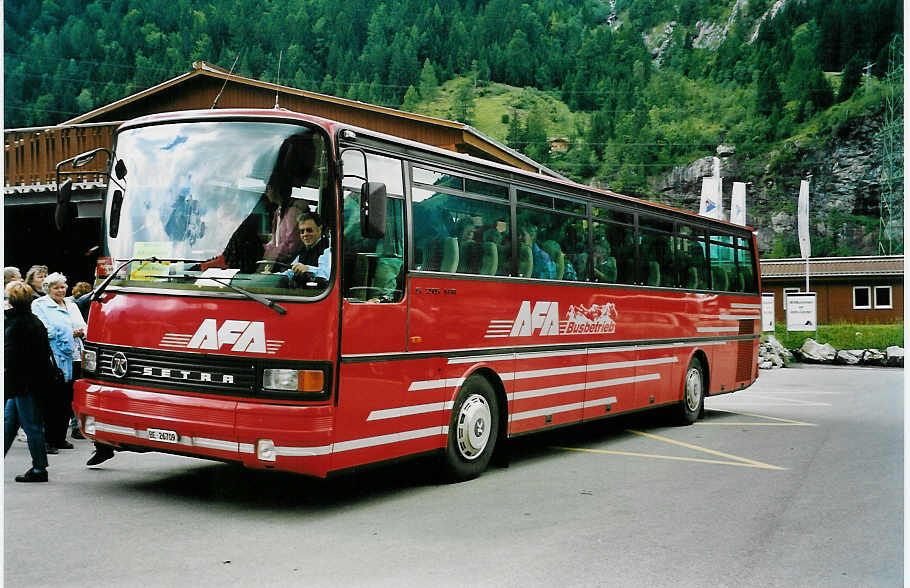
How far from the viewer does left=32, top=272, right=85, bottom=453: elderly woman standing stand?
9.59m

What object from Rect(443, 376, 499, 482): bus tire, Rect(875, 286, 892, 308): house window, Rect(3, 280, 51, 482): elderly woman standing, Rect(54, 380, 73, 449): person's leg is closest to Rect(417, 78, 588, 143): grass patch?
Rect(875, 286, 892, 308): house window

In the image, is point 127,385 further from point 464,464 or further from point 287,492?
point 464,464

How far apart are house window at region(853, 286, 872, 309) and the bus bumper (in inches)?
1958

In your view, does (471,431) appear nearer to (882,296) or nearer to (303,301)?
(303,301)

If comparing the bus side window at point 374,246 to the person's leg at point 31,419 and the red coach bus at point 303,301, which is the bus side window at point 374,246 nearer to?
the red coach bus at point 303,301

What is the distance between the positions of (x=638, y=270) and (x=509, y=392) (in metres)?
3.68

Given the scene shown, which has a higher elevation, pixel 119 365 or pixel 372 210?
pixel 372 210

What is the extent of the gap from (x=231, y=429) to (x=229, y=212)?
5.29 feet

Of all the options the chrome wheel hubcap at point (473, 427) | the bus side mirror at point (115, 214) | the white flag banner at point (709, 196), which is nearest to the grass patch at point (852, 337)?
the white flag banner at point (709, 196)

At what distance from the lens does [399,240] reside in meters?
7.73

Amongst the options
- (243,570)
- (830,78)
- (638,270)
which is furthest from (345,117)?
(830,78)

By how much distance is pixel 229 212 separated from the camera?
6.89 meters

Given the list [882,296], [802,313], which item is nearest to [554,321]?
[802,313]

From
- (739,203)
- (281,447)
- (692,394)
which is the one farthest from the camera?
(739,203)
